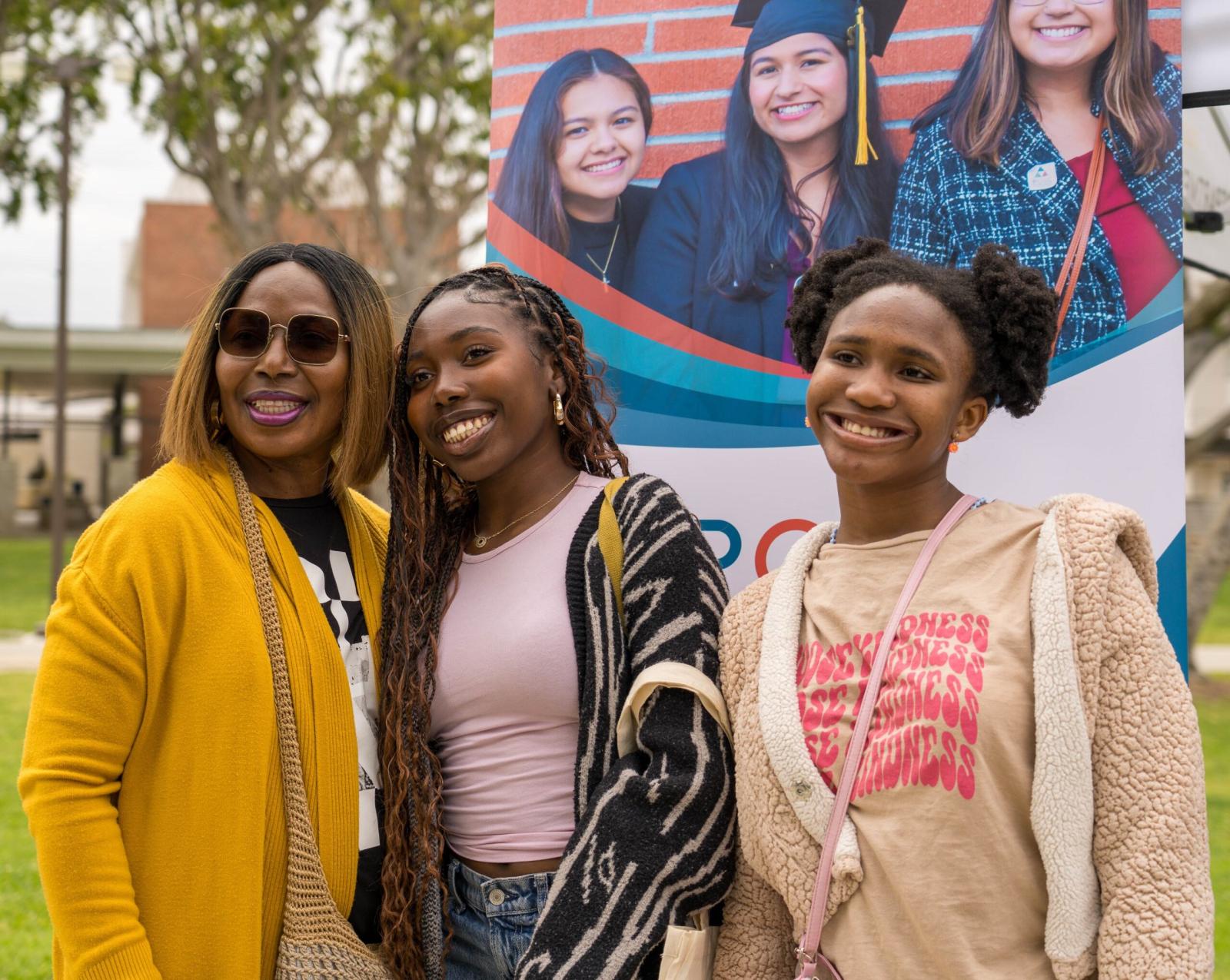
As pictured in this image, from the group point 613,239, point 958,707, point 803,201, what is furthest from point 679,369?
point 958,707

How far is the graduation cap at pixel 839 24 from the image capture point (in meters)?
2.68

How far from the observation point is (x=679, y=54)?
9.21 feet

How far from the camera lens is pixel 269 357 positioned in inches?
89.7

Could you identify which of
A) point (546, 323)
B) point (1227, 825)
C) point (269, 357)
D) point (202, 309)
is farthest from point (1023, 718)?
point (1227, 825)

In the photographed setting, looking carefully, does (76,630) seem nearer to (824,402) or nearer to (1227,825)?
(824,402)

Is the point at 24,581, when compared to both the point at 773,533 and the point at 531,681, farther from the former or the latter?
the point at 531,681

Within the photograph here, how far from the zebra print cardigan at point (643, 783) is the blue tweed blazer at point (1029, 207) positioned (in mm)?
972

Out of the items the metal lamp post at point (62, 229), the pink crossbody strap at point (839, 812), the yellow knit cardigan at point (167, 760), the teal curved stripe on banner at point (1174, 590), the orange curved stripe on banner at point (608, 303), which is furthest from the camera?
the metal lamp post at point (62, 229)

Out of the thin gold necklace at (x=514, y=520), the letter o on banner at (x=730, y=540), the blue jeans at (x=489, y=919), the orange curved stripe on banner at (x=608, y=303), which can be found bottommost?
the blue jeans at (x=489, y=919)

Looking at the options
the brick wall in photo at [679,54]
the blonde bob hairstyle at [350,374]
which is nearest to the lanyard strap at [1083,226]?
the brick wall in photo at [679,54]

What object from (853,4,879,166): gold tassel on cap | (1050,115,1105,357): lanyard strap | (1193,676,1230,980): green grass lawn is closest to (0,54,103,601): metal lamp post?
(1193,676,1230,980): green grass lawn

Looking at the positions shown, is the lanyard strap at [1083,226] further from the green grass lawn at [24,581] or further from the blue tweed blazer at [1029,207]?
the green grass lawn at [24,581]

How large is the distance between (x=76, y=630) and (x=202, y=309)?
69cm

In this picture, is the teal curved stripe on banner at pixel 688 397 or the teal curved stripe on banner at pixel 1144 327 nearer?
the teal curved stripe on banner at pixel 1144 327
